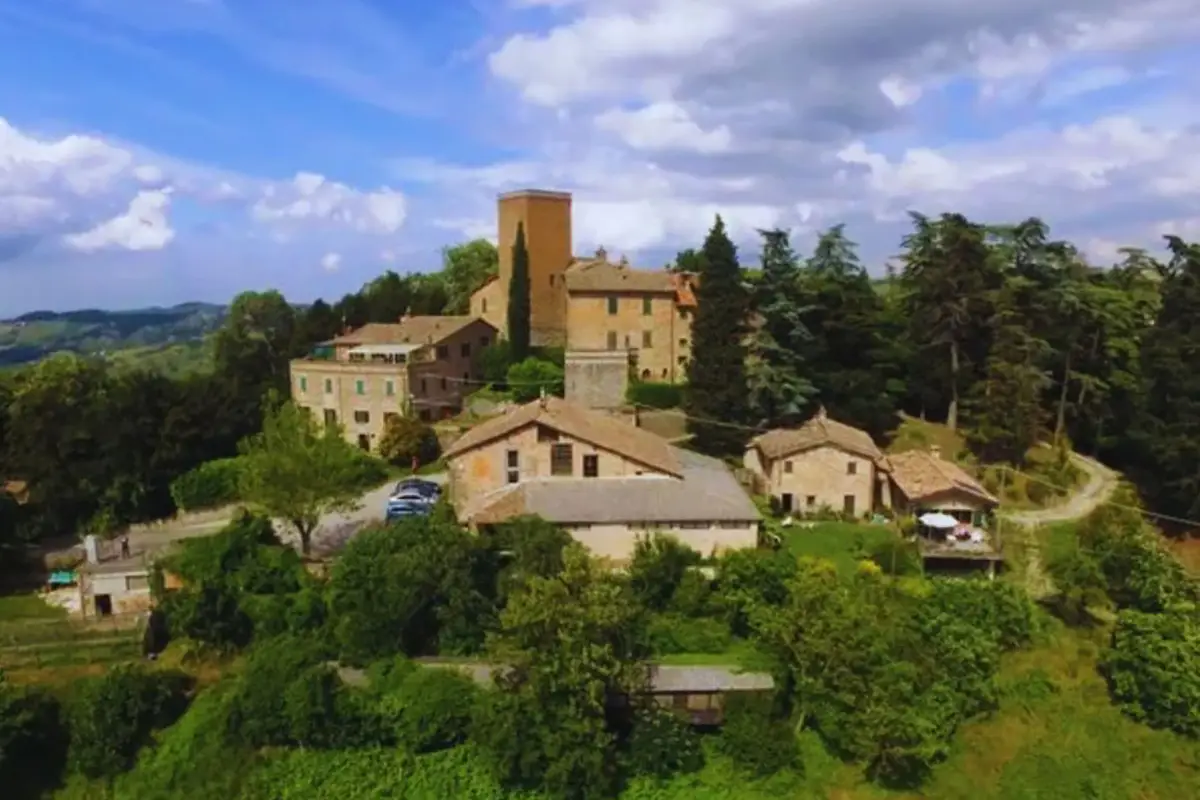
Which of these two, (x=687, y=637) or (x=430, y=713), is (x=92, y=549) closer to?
(x=430, y=713)

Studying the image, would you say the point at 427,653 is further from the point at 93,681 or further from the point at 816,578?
the point at 816,578

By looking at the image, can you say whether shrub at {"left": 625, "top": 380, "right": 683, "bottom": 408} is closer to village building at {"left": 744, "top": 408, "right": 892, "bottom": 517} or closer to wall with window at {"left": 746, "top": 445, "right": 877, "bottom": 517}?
village building at {"left": 744, "top": 408, "right": 892, "bottom": 517}

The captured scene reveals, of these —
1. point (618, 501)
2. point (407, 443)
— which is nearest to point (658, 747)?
point (618, 501)

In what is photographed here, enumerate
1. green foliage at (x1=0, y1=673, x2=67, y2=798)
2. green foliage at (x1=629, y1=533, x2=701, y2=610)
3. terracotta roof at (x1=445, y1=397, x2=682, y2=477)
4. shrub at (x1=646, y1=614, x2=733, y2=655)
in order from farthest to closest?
terracotta roof at (x1=445, y1=397, x2=682, y2=477)
green foliage at (x1=629, y1=533, x2=701, y2=610)
shrub at (x1=646, y1=614, x2=733, y2=655)
green foliage at (x1=0, y1=673, x2=67, y2=798)

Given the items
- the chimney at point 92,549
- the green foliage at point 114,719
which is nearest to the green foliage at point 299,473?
the chimney at point 92,549

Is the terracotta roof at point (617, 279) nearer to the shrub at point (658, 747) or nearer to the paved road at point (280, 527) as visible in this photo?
the paved road at point (280, 527)

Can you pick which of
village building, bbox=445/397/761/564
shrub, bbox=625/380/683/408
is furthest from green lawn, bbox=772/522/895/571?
shrub, bbox=625/380/683/408
